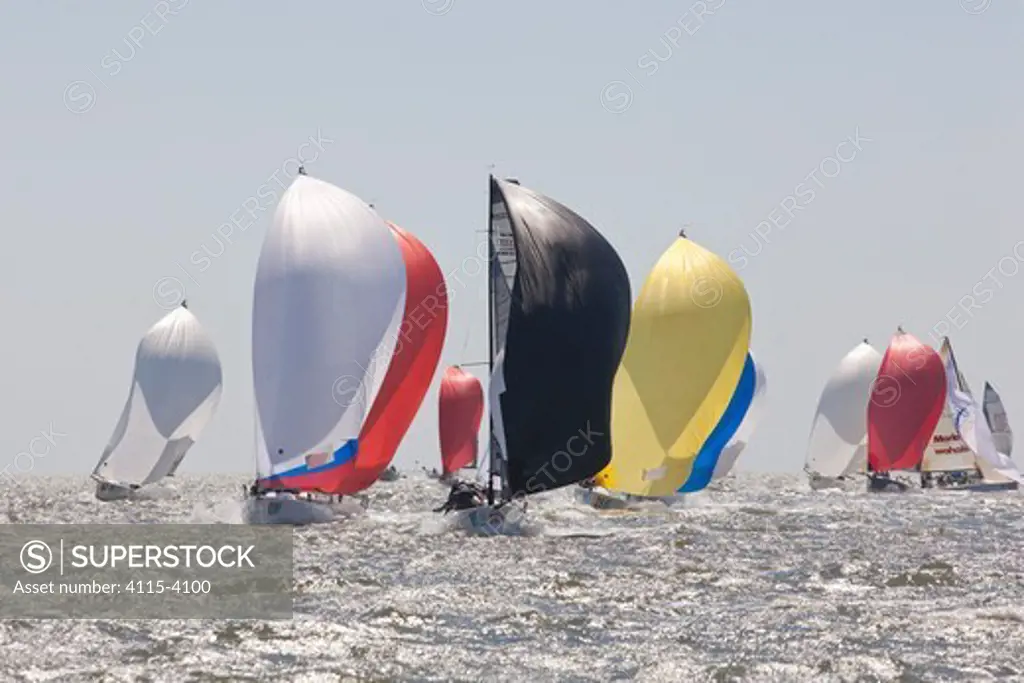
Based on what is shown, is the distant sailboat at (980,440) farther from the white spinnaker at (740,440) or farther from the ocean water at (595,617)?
the ocean water at (595,617)

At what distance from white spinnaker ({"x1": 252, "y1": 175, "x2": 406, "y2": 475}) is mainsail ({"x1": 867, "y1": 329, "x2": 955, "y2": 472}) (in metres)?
30.8

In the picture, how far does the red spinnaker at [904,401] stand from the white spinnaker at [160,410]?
26997 millimetres

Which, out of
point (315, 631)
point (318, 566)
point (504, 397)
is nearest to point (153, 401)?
point (504, 397)

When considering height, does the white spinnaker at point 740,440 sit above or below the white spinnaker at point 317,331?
below

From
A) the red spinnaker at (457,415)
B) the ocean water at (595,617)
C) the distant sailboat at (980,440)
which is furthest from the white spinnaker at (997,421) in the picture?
the ocean water at (595,617)

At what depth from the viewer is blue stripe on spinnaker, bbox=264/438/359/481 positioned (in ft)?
125

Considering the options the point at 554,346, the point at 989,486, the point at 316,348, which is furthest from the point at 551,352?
the point at 989,486

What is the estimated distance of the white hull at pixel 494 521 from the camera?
35906 mm

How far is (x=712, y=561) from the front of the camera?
30.8 m

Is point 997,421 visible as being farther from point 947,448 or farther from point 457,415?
point 457,415

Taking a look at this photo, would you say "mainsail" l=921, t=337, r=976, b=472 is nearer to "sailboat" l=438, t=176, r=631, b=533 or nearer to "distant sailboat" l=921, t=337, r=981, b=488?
"distant sailboat" l=921, t=337, r=981, b=488

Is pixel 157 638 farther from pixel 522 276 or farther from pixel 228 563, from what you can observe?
pixel 522 276

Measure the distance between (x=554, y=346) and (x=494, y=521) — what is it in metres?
4.39

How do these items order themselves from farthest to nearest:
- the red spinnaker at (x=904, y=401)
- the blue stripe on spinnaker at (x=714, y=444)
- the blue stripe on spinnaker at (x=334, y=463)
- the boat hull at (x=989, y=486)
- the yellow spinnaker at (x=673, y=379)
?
→ the boat hull at (x=989, y=486), the red spinnaker at (x=904, y=401), the blue stripe on spinnaker at (x=714, y=444), the yellow spinnaker at (x=673, y=379), the blue stripe on spinnaker at (x=334, y=463)
